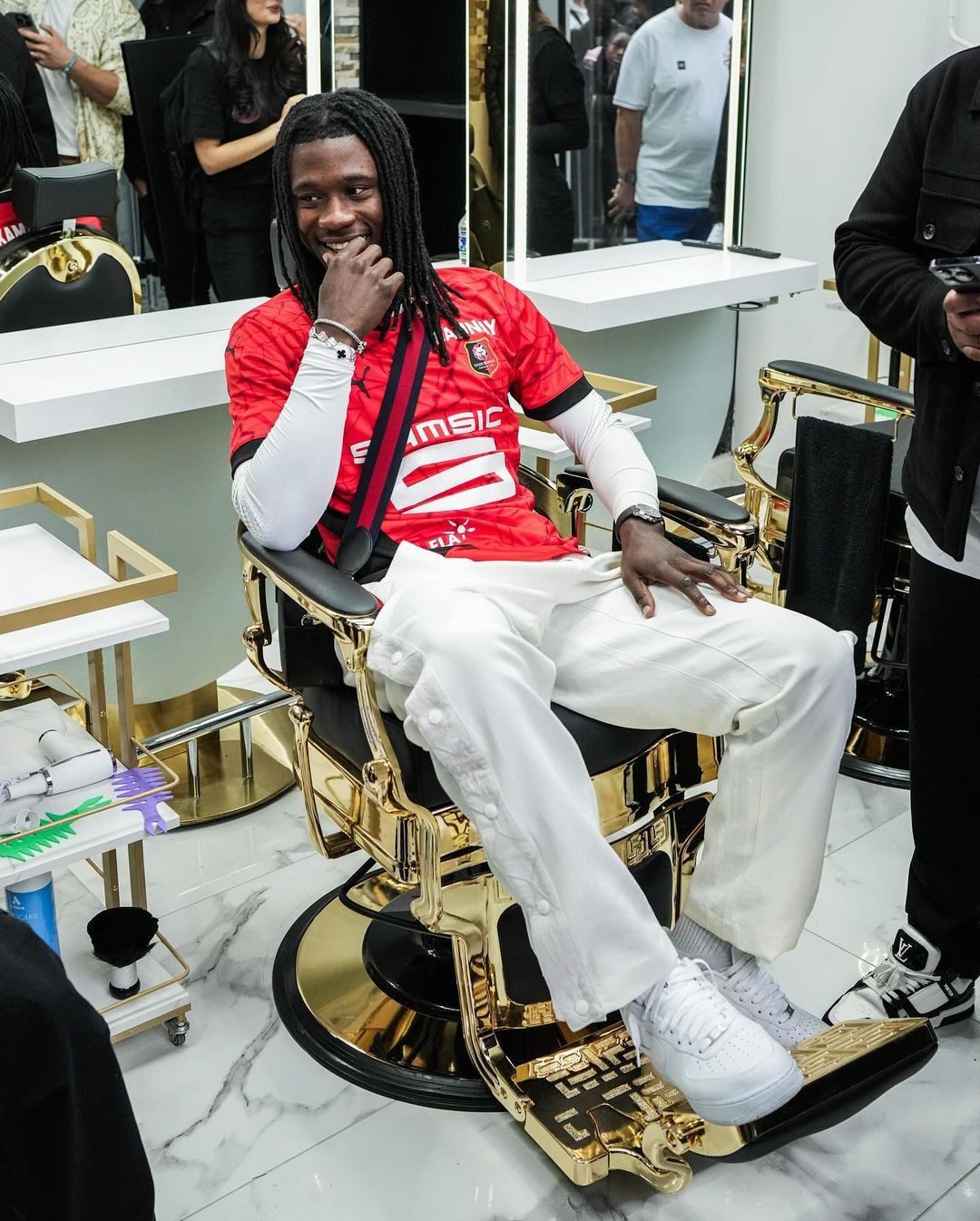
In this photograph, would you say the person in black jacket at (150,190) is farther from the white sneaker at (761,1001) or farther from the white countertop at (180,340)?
the white sneaker at (761,1001)

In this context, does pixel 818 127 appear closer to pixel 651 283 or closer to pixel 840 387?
pixel 651 283

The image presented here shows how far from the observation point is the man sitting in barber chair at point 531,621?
159 centimetres

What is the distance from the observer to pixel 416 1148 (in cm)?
182

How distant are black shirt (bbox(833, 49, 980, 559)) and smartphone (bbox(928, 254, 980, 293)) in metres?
0.14

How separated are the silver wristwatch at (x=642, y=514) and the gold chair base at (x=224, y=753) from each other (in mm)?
1015

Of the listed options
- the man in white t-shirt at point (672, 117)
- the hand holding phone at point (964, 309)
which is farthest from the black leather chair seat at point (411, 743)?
the man in white t-shirt at point (672, 117)

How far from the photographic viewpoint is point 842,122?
151 inches

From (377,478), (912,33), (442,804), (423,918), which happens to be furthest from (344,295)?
(912,33)

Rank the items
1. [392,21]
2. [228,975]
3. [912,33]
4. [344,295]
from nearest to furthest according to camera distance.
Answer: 1. [344,295]
2. [228,975]
3. [392,21]
4. [912,33]

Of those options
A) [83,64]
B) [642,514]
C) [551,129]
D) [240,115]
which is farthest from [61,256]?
[551,129]

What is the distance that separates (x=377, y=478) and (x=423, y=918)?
61cm

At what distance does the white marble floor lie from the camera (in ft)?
5.65

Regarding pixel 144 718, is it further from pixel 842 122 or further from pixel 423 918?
pixel 842 122

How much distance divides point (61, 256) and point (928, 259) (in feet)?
4.77
